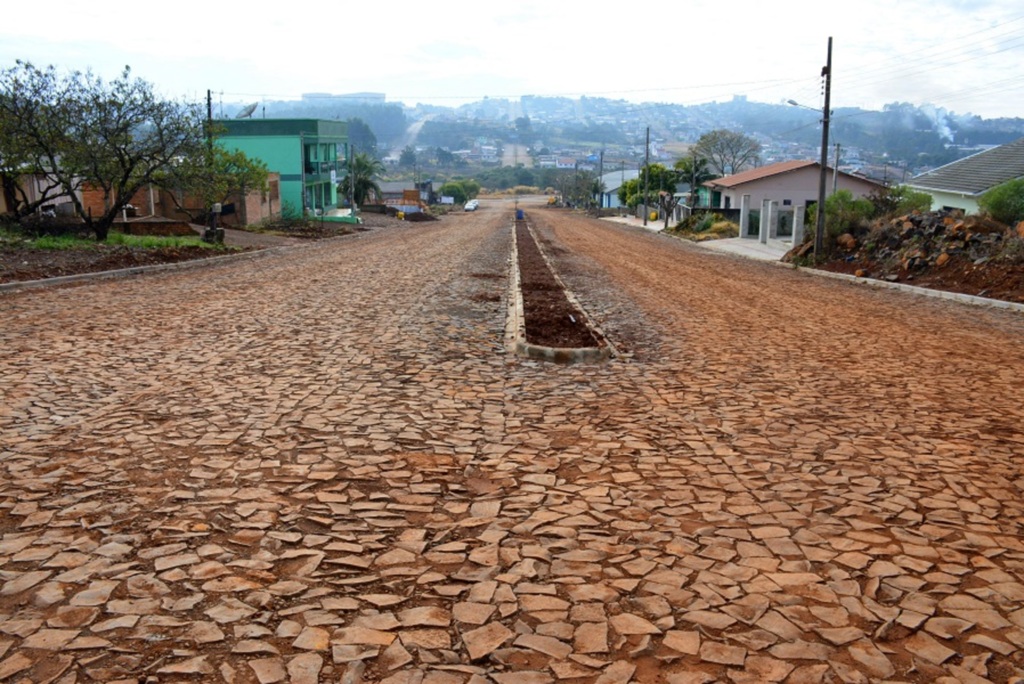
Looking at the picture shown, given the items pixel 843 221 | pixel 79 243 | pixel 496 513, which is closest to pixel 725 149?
pixel 843 221

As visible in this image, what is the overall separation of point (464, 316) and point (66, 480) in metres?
8.35

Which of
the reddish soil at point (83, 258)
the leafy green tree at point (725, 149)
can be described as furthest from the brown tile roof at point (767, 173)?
the leafy green tree at point (725, 149)

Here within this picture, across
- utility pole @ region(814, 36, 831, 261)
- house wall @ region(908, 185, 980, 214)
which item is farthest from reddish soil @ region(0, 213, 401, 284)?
house wall @ region(908, 185, 980, 214)

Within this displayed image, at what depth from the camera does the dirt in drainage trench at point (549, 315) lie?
11102 mm

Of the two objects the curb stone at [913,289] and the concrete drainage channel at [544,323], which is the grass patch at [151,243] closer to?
the concrete drainage channel at [544,323]

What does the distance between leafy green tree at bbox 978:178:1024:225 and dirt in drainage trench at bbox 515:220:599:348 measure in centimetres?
1248

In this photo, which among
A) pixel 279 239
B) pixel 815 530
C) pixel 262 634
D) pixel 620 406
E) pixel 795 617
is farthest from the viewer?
pixel 279 239

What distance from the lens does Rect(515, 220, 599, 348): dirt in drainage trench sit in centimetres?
1110

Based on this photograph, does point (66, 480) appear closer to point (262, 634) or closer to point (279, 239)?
point (262, 634)

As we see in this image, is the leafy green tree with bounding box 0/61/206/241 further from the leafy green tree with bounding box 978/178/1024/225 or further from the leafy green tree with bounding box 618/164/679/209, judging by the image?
the leafy green tree with bounding box 618/164/679/209

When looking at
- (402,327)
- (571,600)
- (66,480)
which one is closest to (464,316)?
(402,327)

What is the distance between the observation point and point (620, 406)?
804 cm

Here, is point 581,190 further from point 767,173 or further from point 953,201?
point 953,201

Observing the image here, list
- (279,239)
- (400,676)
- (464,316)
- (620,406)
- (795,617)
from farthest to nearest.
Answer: (279,239), (464,316), (620,406), (795,617), (400,676)
